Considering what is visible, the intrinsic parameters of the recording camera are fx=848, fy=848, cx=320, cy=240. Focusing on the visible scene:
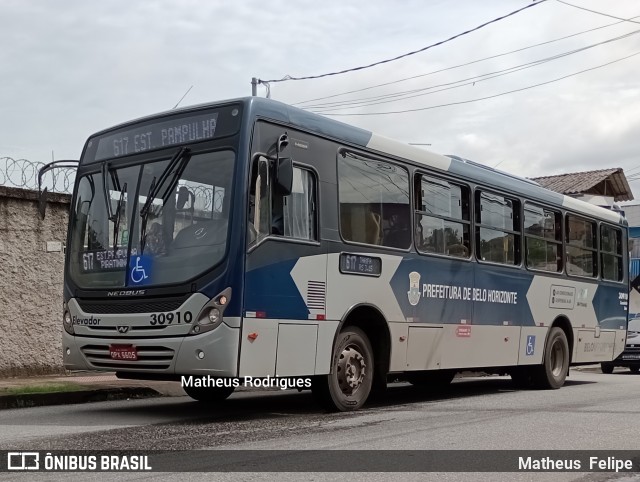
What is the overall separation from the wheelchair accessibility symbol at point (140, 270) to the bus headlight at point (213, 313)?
2.89 feet

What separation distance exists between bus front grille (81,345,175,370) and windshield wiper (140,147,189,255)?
3.51 ft

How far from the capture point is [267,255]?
8.73 m

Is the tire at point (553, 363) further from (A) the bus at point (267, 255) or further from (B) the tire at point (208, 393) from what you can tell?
(B) the tire at point (208, 393)

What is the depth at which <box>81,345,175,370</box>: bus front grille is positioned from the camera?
28.2ft

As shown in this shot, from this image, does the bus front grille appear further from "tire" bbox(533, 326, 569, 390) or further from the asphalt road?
"tire" bbox(533, 326, 569, 390)

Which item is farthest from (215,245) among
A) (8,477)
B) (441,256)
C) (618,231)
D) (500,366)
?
(618,231)

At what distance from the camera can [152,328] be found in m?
8.72

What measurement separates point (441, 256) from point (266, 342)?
3.73 meters

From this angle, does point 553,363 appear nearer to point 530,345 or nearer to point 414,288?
point 530,345

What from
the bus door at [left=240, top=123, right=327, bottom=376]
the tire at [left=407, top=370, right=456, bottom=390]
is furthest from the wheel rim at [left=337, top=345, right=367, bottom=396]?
the tire at [left=407, top=370, right=456, bottom=390]

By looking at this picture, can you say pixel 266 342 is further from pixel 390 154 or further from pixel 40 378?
pixel 40 378

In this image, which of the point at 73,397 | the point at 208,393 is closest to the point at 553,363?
the point at 208,393

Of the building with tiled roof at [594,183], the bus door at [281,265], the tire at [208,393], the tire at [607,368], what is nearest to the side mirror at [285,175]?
the bus door at [281,265]

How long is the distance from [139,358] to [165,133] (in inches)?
97.6
